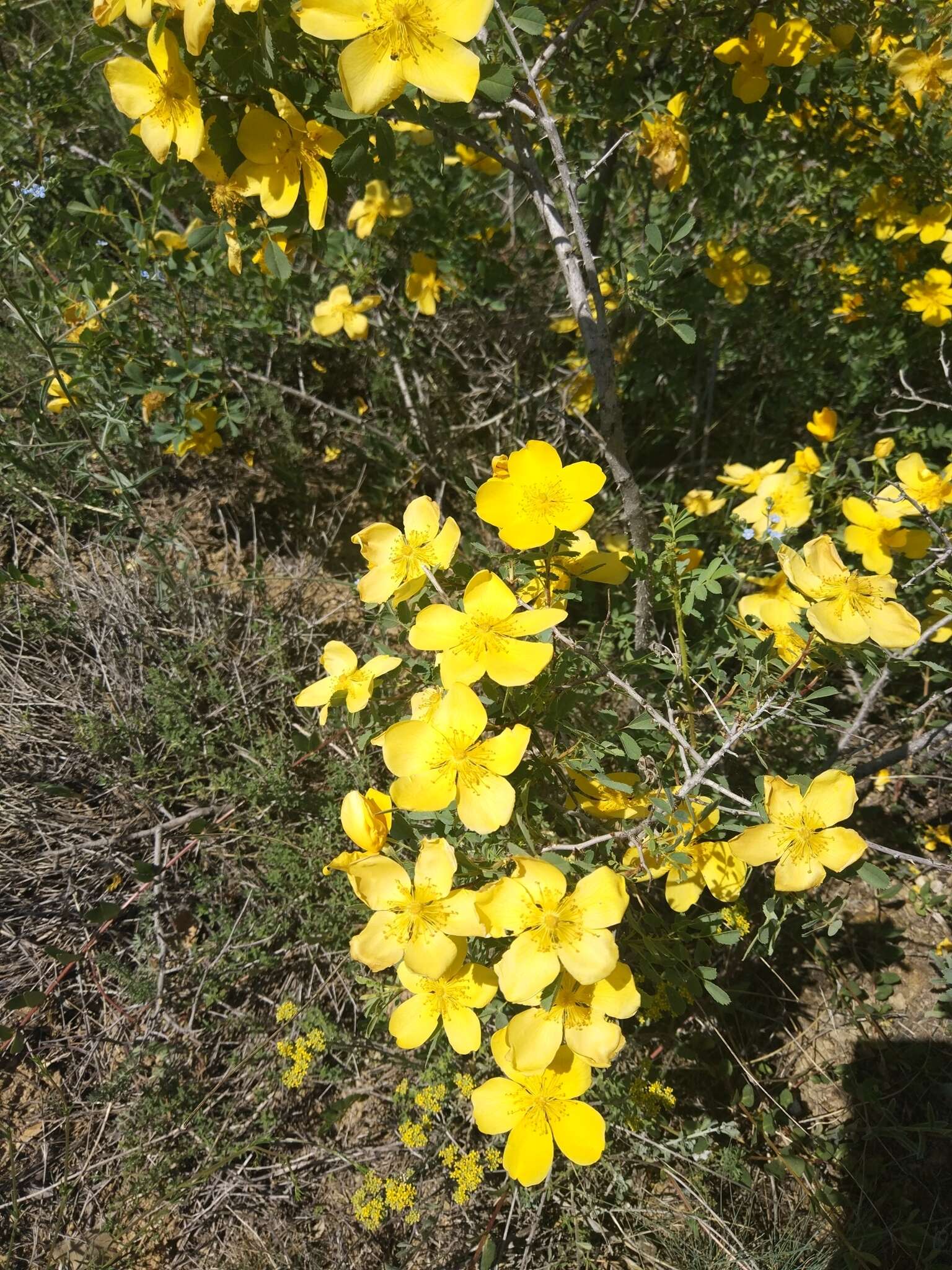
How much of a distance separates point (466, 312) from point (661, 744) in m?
1.94

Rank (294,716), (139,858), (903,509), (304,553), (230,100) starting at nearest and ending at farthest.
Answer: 1. (230,100)
2. (903,509)
3. (139,858)
4. (294,716)
5. (304,553)

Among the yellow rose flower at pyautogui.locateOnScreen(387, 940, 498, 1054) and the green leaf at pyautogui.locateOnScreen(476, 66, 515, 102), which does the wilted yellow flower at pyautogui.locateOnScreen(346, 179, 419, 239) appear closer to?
the green leaf at pyautogui.locateOnScreen(476, 66, 515, 102)

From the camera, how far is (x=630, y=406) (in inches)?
113

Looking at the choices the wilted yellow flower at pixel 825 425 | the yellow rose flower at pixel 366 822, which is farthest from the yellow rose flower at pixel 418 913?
the wilted yellow flower at pixel 825 425

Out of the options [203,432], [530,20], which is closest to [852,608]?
[530,20]

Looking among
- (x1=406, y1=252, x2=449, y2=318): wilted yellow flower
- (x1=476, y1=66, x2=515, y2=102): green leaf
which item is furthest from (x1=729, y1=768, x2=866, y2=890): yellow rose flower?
(x1=406, y1=252, x2=449, y2=318): wilted yellow flower

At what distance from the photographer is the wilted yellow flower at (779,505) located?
1.84m

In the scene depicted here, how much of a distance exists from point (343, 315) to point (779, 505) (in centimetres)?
145

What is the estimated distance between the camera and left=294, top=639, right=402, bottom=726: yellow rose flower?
1372 millimetres

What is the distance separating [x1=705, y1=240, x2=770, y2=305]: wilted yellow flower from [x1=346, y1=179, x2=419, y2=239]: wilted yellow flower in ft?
3.15

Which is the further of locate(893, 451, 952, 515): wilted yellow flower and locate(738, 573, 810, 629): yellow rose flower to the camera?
locate(893, 451, 952, 515): wilted yellow flower

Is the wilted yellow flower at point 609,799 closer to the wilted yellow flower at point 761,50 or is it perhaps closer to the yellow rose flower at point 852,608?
the yellow rose flower at point 852,608

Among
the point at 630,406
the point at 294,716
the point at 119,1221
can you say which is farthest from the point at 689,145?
the point at 119,1221

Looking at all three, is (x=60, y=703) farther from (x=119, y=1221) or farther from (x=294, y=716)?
(x=119, y=1221)
